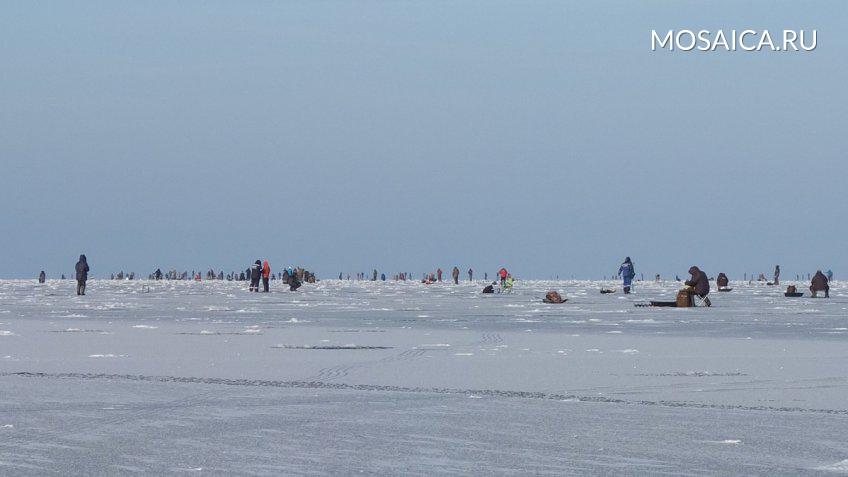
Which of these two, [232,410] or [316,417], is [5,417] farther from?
[316,417]

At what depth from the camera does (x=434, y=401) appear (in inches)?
436

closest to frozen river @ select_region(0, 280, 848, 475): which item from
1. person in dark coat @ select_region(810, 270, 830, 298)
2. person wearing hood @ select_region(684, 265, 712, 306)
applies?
person wearing hood @ select_region(684, 265, 712, 306)

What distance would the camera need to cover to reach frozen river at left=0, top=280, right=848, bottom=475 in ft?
25.5

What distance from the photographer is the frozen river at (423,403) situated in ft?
25.5

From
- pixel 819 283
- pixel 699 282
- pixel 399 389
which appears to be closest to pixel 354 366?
pixel 399 389

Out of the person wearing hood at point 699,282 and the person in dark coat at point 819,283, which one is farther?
the person in dark coat at point 819,283

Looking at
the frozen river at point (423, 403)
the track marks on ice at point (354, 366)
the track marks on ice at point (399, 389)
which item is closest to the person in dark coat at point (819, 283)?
the frozen river at point (423, 403)

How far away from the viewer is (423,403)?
1091 centimetres

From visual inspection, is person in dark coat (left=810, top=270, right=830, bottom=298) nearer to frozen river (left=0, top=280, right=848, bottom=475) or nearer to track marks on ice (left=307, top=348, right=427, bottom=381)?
frozen river (left=0, top=280, right=848, bottom=475)

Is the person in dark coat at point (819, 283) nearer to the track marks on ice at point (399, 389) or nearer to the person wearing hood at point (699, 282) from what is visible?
the person wearing hood at point (699, 282)

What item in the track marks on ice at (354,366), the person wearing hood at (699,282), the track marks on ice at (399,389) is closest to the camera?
the track marks on ice at (399,389)

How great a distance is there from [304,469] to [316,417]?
100 inches

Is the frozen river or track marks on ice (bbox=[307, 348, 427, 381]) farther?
track marks on ice (bbox=[307, 348, 427, 381])

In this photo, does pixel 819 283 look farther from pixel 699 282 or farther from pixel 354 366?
pixel 354 366
